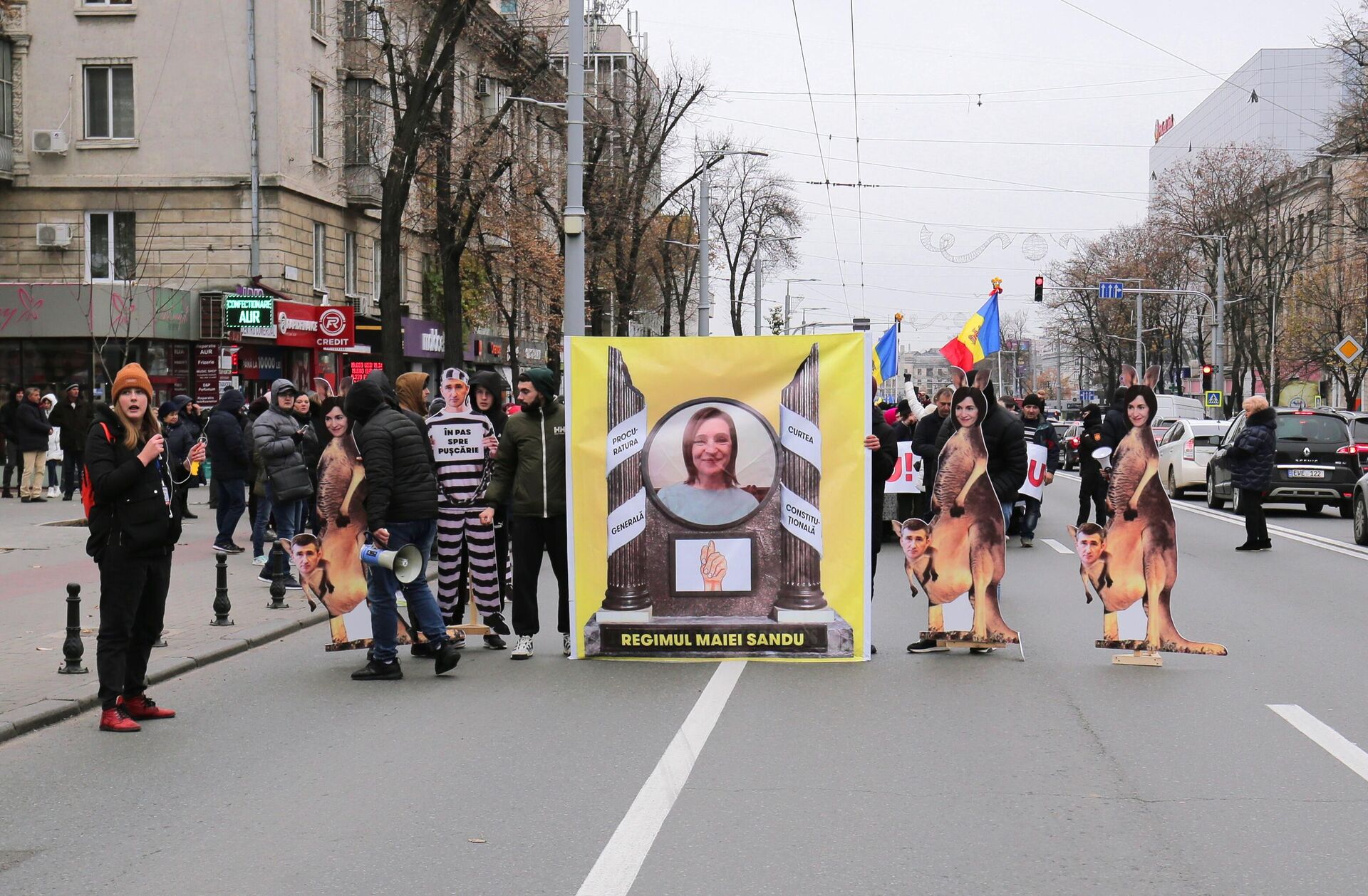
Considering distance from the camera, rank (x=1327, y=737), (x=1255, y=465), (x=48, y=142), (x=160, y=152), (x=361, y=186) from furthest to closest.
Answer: (x=361, y=186) < (x=160, y=152) < (x=48, y=142) < (x=1255, y=465) < (x=1327, y=737)

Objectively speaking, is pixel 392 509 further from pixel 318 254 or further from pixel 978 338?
pixel 318 254

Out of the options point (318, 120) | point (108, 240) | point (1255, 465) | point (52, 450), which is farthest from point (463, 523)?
point (318, 120)

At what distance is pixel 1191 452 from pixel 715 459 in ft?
74.1

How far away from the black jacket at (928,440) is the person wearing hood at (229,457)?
278 inches

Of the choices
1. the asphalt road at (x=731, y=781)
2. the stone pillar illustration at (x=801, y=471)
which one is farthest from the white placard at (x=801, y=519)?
the asphalt road at (x=731, y=781)

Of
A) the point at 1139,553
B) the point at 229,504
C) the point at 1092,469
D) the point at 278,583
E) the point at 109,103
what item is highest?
the point at 109,103

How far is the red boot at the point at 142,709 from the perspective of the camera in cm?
810

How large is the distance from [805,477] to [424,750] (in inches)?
138

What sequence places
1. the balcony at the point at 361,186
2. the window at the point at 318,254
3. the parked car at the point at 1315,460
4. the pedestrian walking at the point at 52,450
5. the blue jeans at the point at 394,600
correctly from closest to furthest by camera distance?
the blue jeans at the point at 394,600 < the parked car at the point at 1315,460 < the pedestrian walking at the point at 52,450 < the window at the point at 318,254 < the balcony at the point at 361,186

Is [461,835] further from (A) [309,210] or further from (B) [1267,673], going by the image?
(A) [309,210]

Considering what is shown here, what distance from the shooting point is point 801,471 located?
9.80 m

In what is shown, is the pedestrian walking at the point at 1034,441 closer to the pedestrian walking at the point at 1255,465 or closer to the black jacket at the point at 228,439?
the pedestrian walking at the point at 1255,465

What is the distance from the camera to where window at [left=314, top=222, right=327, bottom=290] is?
3675 cm

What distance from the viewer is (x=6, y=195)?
33.9m
